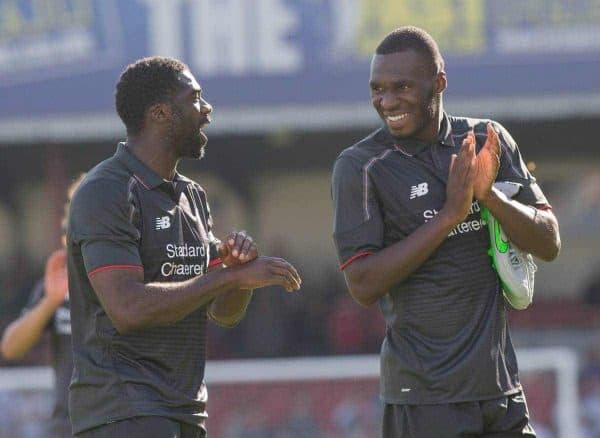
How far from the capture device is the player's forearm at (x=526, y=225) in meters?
4.15

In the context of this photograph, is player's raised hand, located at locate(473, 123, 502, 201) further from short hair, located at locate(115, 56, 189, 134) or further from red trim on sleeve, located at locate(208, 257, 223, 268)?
short hair, located at locate(115, 56, 189, 134)

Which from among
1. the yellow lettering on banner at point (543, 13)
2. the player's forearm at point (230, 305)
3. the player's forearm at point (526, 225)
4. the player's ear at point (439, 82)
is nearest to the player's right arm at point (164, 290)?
the player's forearm at point (230, 305)

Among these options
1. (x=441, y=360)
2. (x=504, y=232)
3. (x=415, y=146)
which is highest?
(x=415, y=146)

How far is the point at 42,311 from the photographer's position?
6.11 metres

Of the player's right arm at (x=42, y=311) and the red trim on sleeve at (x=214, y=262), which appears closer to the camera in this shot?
the red trim on sleeve at (x=214, y=262)

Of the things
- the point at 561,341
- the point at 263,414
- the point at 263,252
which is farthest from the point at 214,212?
the point at 263,414

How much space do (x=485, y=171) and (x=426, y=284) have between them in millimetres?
438

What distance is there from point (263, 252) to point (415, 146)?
9521 mm

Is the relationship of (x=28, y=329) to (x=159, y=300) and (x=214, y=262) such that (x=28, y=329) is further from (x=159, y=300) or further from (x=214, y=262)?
(x=159, y=300)

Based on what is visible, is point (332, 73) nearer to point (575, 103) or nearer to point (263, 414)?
point (575, 103)

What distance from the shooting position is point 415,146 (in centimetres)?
437

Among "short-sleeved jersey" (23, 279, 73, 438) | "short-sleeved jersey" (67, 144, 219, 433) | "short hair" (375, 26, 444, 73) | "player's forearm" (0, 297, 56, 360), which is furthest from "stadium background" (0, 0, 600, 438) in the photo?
"short-sleeved jersey" (67, 144, 219, 433)

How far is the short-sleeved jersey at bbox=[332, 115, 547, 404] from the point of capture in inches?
166

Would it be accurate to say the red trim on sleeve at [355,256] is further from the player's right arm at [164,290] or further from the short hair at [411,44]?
the short hair at [411,44]
